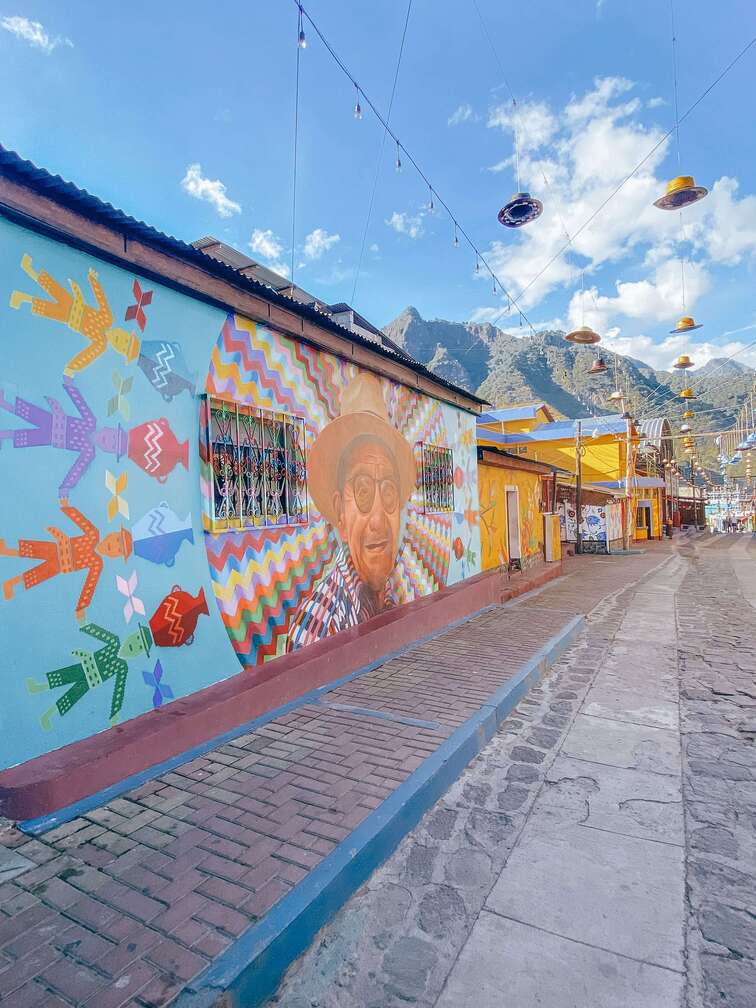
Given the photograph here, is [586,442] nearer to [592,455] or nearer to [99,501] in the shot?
[592,455]

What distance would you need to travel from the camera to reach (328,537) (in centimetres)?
575

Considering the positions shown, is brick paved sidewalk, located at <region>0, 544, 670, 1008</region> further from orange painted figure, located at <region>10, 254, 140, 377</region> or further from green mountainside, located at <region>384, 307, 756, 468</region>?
green mountainside, located at <region>384, 307, 756, 468</region>

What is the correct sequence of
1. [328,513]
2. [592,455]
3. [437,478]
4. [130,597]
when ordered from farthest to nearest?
[592,455]
[437,478]
[328,513]
[130,597]

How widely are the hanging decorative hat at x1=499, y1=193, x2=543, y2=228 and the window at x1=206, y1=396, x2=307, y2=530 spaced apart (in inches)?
175

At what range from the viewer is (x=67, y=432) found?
132 inches

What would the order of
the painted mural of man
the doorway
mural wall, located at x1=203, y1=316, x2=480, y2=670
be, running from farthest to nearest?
the doorway < the painted mural of man < mural wall, located at x1=203, y1=316, x2=480, y2=670

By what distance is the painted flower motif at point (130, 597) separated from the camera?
3.62 m

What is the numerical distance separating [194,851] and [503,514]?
10.4 metres

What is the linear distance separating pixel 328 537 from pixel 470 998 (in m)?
4.10

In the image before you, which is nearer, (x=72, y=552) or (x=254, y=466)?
(x=72, y=552)

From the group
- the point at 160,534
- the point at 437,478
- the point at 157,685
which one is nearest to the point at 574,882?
the point at 157,685

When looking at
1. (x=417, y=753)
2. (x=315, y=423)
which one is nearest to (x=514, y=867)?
(x=417, y=753)

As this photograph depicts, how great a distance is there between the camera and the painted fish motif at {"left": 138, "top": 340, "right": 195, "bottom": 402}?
12.8ft

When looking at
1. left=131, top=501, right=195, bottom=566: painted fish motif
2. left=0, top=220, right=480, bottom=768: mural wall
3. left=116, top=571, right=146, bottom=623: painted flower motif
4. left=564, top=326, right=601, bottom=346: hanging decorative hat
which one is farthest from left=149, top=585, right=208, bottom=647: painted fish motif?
left=564, top=326, right=601, bottom=346: hanging decorative hat
